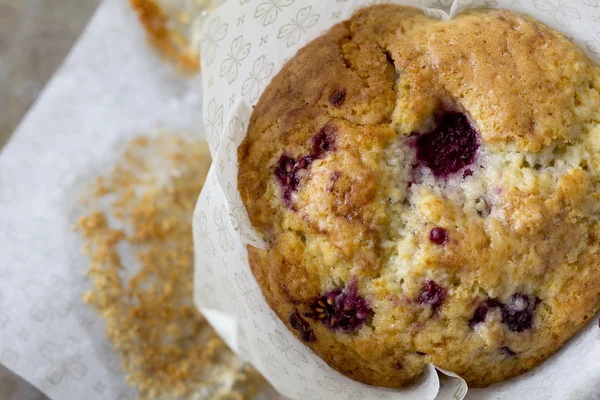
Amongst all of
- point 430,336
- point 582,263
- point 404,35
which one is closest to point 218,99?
point 404,35

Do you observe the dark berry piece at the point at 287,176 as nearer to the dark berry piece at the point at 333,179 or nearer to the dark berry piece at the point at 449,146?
the dark berry piece at the point at 333,179

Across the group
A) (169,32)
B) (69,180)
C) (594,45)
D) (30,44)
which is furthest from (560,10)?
(30,44)

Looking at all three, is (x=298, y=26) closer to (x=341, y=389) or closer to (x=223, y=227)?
(x=223, y=227)

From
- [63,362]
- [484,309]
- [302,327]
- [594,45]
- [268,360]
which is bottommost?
[63,362]

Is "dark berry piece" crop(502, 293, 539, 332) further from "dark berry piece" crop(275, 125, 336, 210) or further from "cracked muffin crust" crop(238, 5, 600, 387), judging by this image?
"dark berry piece" crop(275, 125, 336, 210)

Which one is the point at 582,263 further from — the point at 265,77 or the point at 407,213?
the point at 265,77

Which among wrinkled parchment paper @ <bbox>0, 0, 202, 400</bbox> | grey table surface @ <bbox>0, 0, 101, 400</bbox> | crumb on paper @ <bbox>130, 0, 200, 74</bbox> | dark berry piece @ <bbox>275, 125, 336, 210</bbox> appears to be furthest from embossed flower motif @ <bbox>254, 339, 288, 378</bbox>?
grey table surface @ <bbox>0, 0, 101, 400</bbox>

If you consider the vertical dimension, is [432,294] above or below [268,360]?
above

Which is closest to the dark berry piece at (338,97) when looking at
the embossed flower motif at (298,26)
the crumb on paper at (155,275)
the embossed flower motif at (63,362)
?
the embossed flower motif at (298,26)
